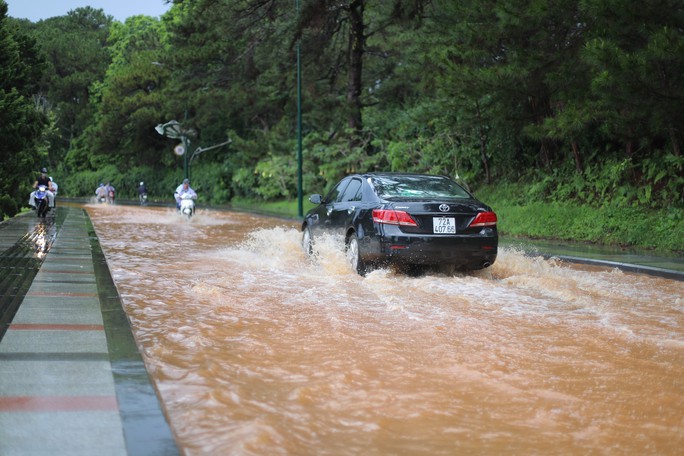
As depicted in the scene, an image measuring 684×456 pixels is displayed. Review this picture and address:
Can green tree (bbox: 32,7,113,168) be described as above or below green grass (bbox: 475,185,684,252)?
above

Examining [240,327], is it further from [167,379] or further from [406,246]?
[406,246]

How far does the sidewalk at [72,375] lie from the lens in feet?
12.2

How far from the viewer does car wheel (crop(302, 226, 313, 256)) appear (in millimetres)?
13004

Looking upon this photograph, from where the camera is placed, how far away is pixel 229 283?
9961 millimetres

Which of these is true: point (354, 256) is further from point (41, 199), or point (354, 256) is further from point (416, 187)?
point (41, 199)

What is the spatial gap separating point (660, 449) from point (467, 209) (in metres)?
6.39

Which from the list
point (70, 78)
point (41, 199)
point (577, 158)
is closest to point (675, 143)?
point (577, 158)

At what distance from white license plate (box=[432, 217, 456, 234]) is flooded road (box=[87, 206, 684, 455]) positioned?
2.23 feet

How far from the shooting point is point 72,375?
488 centimetres

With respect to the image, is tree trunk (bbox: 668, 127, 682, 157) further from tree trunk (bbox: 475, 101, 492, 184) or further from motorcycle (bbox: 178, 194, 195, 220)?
motorcycle (bbox: 178, 194, 195, 220)

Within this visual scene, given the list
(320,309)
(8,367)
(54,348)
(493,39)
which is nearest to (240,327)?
(320,309)

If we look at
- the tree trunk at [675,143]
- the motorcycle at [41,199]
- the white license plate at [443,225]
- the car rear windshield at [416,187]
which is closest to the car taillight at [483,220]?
the white license plate at [443,225]

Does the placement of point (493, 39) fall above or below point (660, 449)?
above

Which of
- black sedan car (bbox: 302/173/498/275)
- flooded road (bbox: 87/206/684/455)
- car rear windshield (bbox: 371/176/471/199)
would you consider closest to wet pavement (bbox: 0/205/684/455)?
flooded road (bbox: 87/206/684/455)
